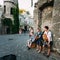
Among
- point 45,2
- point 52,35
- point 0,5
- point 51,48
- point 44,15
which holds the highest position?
point 0,5

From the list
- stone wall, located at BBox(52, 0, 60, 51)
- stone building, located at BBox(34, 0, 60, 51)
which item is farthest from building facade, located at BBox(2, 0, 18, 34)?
stone wall, located at BBox(52, 0, 60, 51)

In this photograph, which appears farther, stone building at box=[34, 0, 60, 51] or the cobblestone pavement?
stone building at box=[34, 0, 60, 51]

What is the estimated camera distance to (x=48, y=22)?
12.1 m

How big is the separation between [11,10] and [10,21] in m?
3.83

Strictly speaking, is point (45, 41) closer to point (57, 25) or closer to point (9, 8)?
point (57, 25)

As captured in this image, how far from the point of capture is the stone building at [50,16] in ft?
30.6

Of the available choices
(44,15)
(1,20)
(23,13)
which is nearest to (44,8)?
(44,15)

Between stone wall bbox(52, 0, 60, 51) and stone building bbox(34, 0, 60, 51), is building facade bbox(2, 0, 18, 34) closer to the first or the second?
stone building bbox(34, 0, 60, 51)

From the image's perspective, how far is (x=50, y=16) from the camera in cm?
1182

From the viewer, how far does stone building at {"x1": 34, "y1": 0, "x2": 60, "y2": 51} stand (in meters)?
9.31

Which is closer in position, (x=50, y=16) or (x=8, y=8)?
(x=50, y=16)

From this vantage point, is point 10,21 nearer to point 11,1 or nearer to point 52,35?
point 11,1

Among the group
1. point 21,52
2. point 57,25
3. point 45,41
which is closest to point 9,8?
point 21,52

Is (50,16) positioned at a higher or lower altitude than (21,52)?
higher
